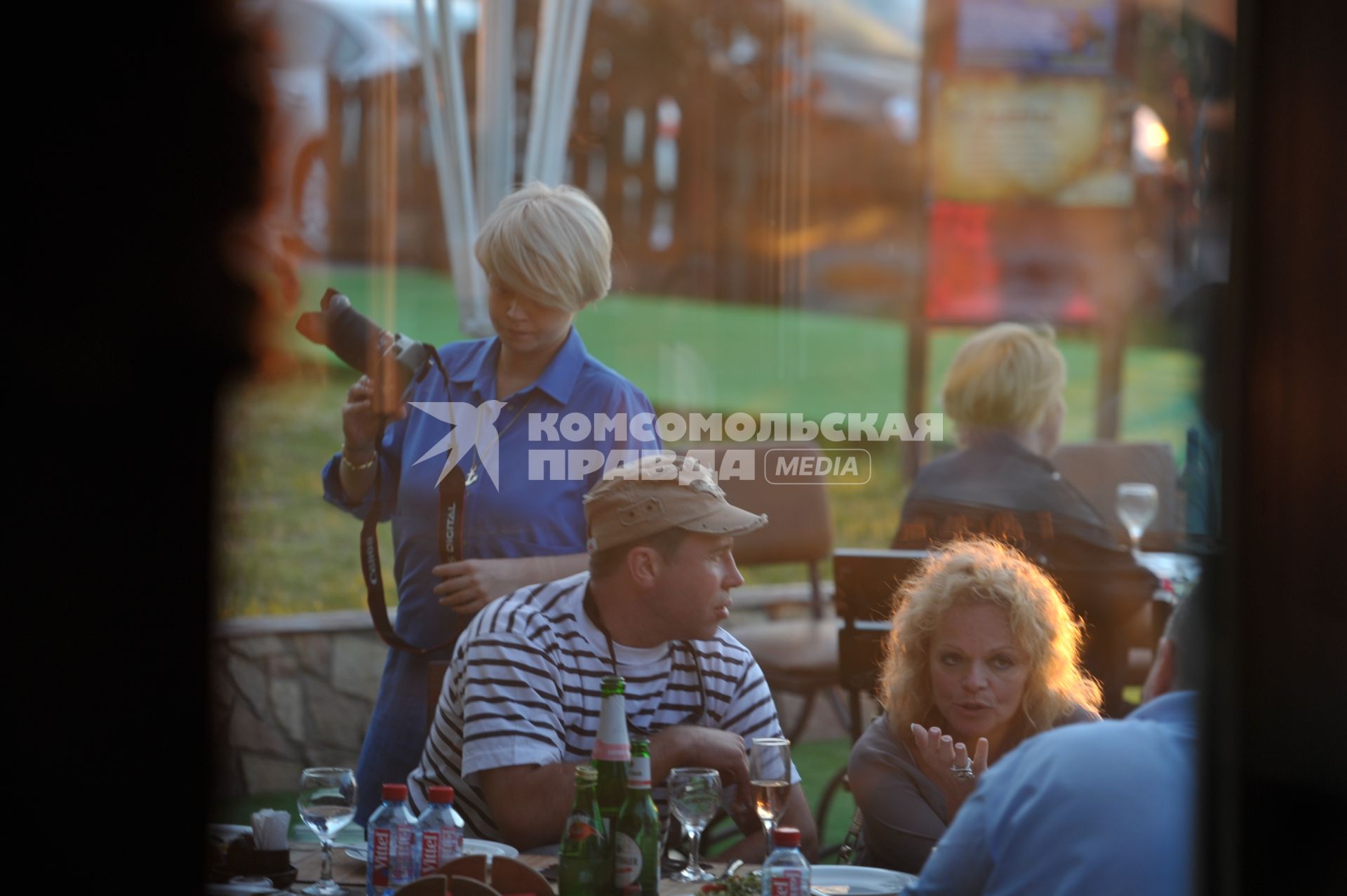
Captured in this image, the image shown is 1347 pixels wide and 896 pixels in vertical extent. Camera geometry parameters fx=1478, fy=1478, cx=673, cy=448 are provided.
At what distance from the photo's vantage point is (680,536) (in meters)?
2.29

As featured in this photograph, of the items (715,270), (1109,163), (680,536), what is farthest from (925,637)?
(1109,163)

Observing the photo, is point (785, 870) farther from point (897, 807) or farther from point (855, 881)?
point (897, 807)

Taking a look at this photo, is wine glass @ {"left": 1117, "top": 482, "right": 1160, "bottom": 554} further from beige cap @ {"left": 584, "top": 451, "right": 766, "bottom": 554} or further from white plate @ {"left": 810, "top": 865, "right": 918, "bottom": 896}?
white plate @ {"left": 810, "top": 865, "right": 918, "bottom": 896}

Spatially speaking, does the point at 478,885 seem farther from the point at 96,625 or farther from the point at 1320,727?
the point at 1320,727

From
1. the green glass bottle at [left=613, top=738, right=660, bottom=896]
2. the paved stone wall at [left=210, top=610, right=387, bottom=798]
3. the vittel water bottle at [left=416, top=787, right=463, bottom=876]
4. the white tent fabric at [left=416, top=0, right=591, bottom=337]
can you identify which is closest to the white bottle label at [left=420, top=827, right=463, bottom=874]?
the vittel water bottle at [left=416, top=787, right=463, bottom=876]

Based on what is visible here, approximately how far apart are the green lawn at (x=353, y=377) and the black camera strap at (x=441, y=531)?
5 cm

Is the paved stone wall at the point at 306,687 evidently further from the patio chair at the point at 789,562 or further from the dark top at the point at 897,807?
the dark top at the point at 897,807

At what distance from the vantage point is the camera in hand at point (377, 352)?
2594 millimetres

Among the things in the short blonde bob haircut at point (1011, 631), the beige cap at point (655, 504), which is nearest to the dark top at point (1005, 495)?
the short blonde bob haircut at point (1011, 631)

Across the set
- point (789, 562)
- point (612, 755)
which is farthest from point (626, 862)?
point (789, 562)

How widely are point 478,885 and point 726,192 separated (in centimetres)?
507

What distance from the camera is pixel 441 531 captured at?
2.57 m

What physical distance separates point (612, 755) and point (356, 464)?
946 mm

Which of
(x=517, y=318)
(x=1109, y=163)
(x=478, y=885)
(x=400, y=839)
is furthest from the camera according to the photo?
(x=1109, y=163)
